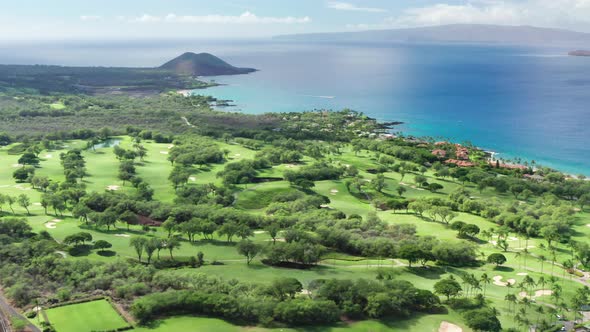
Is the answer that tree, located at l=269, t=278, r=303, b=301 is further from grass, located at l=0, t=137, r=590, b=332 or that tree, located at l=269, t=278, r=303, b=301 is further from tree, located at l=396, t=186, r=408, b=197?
tree, located at l=396, t=186, r=408, b=197

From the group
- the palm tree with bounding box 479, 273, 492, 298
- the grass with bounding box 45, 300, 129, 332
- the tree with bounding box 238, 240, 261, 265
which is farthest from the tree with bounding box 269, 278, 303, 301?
the palm tree with bounding box 479, 273, 492, 298

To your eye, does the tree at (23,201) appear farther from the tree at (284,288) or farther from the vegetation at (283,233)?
the tree at (284,288)

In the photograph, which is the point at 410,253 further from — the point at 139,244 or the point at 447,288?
the point at 139,244

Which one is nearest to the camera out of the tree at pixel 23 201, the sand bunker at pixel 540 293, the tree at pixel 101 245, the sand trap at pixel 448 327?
the sand trap at pixel 448 327

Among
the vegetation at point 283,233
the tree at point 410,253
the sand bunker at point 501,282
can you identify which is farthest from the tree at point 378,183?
the sand bunker at point 501,282

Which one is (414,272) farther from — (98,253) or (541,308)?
(98,253)

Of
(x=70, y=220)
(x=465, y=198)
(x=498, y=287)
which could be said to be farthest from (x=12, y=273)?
(x=465, y=198)

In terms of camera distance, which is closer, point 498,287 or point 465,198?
point 498,287
